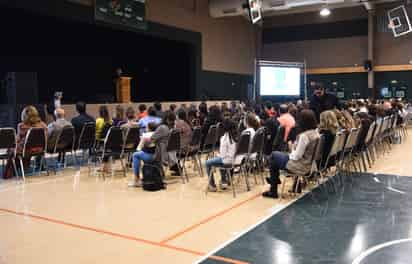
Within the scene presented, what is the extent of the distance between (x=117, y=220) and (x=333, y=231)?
219cm

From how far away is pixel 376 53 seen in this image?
1855 cm

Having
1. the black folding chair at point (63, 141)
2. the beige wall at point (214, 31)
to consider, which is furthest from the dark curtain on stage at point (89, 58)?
the black folding chair at point (63, 141)

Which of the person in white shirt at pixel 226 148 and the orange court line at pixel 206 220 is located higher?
the person in white shirt at pixel 226 148

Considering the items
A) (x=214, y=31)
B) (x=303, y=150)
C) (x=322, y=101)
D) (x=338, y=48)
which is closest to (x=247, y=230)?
(x=303, y=150)

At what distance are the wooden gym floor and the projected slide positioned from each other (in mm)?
9803

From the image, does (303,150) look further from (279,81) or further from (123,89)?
(279,81)

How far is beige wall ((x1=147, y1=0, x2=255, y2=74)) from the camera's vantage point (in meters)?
13.7

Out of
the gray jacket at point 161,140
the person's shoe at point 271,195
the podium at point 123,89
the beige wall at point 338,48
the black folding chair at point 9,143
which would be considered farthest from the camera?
the beige wall at point 338,48

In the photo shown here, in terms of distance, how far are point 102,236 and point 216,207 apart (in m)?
1.47

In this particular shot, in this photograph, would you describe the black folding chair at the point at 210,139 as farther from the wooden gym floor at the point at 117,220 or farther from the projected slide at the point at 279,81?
the projected slide at the point at 279,81

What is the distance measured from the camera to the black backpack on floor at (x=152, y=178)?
5.46 meters

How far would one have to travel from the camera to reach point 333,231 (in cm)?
375

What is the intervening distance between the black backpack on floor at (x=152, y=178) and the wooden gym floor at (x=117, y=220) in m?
0.17

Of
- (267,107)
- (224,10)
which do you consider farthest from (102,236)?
(224,10)
